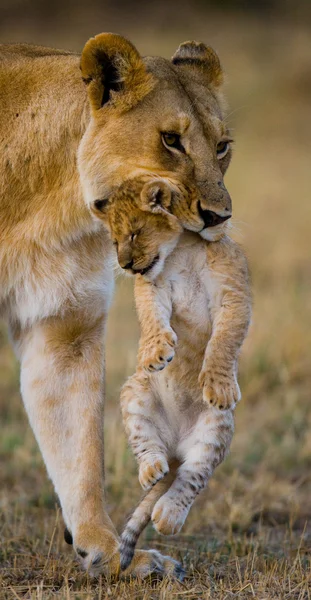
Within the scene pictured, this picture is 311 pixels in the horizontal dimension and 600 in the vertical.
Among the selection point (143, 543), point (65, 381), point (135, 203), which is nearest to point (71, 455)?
point (65, 381)

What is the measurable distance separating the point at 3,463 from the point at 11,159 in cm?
222

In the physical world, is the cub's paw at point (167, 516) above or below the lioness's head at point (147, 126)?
below

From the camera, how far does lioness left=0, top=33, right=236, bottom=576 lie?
142 inches

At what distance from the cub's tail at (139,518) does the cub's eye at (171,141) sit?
992 mm

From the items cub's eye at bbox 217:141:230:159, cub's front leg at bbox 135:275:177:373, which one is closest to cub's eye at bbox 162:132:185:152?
cub's eye at bbox 217:141:230:159

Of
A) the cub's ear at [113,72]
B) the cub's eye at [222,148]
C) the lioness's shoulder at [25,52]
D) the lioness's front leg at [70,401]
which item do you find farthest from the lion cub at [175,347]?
the lioness's shoulder at [25,52]

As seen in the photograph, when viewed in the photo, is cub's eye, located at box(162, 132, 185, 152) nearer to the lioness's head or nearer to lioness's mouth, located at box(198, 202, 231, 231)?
the lioness's head

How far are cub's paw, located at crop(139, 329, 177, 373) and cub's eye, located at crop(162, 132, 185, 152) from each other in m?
0.58

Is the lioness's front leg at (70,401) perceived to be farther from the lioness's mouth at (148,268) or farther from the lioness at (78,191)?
the lioness's mouth at (148,268)

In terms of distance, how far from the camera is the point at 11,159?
4020mm

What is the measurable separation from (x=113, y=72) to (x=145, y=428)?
1169 mm

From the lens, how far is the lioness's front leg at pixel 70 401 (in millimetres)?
4168

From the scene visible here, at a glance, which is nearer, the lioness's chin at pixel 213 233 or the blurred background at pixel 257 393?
the lioness's chin at pixel 213 233

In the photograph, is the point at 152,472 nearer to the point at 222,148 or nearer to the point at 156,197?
the point at 156,197
